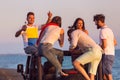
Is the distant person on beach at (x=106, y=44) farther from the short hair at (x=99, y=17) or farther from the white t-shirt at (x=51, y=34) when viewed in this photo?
the white t-shirt at (x=51, y=34)

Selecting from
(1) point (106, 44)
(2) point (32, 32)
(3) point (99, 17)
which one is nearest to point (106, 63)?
(1) point (106, 44)

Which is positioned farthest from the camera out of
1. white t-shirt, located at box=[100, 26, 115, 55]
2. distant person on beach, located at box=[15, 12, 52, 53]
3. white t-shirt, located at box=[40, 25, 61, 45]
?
distant person on beach, located at box=[15, 12, 52, 53]

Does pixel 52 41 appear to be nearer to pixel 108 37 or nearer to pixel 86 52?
pixel 86 52

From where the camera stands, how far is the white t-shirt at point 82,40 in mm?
11469

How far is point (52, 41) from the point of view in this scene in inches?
455

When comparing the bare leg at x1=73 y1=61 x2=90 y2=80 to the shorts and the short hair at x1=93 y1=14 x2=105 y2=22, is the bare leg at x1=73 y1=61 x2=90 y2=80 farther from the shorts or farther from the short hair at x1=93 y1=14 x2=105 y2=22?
the short hair at x1=93 y1=14 x2=105 y2=22

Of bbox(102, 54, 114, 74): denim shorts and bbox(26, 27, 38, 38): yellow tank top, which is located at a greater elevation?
bbox(26, 27, 38, 38): yellow tank top

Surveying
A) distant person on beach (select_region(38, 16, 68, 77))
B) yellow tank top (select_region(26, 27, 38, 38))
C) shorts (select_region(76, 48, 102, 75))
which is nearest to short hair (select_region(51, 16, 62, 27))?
distant person on beach (select_region(38, 16, 68, 77))

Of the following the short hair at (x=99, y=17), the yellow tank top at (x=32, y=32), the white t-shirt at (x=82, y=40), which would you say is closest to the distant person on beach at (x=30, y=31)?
the yellow tank top at (x=32, y=32)

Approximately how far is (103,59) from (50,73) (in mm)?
1343

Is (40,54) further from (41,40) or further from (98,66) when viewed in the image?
(98,66)

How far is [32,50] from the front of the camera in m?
11.7

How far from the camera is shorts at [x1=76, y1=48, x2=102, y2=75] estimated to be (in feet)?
37.9

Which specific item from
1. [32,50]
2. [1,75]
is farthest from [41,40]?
[1,75]
